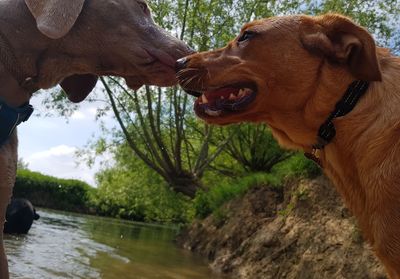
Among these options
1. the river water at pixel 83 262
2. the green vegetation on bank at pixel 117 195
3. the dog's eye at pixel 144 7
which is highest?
the green vegetation on bank at pixel 117 195

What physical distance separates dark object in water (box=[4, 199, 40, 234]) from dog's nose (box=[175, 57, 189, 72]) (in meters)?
7.82

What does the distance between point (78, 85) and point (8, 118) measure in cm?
99

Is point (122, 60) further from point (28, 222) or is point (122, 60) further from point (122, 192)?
point (122, 192)

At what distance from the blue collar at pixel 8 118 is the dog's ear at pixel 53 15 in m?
0.49

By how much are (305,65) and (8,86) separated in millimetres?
1876

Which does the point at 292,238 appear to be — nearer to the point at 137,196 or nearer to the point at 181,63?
the point at 181,63

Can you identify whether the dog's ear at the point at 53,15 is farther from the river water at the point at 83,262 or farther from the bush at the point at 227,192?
the bush at the point at 227,192

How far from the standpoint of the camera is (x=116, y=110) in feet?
69.5

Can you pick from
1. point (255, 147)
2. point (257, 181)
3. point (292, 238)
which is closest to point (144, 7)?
point (292, 238)

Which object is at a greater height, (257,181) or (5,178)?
(257,181)

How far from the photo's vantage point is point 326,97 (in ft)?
10.5

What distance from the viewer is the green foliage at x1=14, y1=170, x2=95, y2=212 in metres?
38.8

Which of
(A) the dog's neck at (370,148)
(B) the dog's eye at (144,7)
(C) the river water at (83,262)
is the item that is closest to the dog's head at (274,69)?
(A) the dog's neck at (370,148)

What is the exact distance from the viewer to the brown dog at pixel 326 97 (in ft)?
9.46
